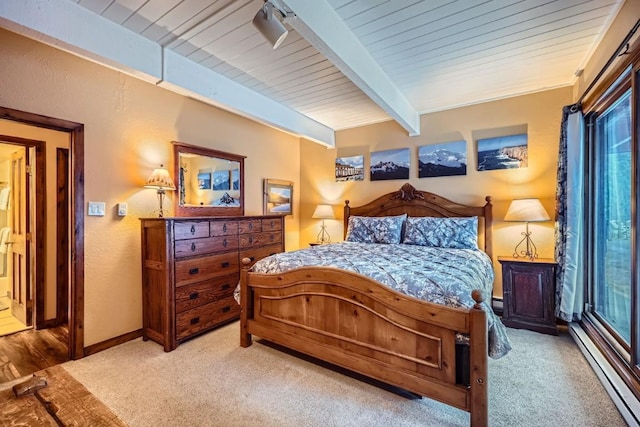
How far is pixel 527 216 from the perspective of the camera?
2992mm

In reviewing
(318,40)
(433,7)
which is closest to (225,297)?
(318,40)

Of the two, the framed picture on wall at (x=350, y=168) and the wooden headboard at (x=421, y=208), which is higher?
the framed picture on wall at (x=350, y=168)

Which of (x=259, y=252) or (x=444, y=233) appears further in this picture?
(x=259, y=252)

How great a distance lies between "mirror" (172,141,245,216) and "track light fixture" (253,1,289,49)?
6.34ft

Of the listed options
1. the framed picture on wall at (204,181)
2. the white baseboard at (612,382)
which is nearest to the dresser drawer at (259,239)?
the framed picture on wall at (204,181)

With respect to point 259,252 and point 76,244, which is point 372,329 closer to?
point 259,252

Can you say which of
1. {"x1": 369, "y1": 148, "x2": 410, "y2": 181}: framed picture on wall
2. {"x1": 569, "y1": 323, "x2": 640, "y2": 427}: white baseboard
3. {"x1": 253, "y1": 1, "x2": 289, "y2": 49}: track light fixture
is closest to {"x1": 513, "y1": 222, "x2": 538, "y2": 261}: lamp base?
{"x1": 569, "y1": 323, "x2": 640, "y2": 427}: white baseboard

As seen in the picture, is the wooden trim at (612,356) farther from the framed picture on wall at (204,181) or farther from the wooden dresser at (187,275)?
the framed picture on wall at (204,181)

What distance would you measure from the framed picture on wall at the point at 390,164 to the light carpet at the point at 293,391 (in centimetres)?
250

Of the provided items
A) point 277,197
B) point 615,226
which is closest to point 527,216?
point 615,226

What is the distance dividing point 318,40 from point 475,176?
9.05ft

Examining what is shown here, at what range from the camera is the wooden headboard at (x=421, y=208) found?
3.56 m

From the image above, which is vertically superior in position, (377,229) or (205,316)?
(377,229)

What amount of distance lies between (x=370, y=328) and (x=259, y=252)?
1.93m
